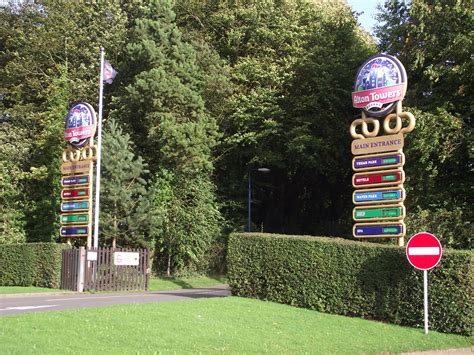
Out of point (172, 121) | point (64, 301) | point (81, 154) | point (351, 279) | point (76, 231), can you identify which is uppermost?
point (172, 121)

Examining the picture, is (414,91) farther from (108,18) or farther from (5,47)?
(5,47)

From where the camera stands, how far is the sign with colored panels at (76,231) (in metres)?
27.9

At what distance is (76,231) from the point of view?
28.3 m

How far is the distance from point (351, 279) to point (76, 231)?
16.4 m

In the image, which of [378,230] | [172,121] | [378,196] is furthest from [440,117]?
[172,121]

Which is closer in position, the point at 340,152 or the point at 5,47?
the point at 340,152

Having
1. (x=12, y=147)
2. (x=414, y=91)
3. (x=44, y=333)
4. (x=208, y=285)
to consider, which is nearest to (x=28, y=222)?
(x=12, y=147)

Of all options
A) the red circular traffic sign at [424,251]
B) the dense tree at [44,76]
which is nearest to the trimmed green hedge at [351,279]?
the red circular traffic sign at [424,251]

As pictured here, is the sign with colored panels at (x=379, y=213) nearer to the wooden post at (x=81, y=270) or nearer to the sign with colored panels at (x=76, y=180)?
the wooden post at (x=81, y=270)

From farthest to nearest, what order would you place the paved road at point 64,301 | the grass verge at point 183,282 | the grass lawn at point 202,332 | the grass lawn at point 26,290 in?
the grass verge at point 183,282, the grass lawn at point 26,290, the paved road at point 64,301, the grass lawn at point 202,332

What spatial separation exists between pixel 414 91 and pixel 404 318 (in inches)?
673

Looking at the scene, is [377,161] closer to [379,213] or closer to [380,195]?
[380,195]

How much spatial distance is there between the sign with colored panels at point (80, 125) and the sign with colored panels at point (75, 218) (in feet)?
11.7

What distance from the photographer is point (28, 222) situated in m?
39.6
